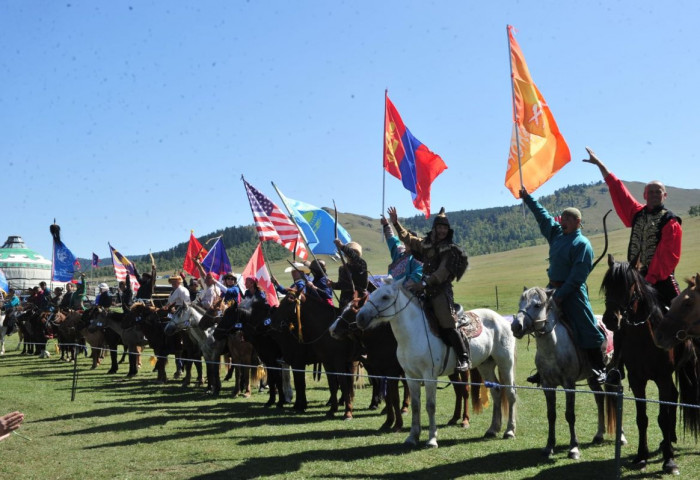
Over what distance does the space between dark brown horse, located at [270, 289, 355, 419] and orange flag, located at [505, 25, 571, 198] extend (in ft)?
13.9

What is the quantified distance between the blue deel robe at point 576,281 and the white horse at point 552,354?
0.54 feet

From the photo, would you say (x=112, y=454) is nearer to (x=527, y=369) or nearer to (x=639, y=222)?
(x=639, y=222)

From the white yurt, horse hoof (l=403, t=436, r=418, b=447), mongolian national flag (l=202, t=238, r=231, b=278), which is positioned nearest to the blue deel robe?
horse hoof (l=403, t=436, r=418, b=447)

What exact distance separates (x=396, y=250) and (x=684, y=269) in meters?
72.9

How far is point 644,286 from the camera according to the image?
7.82 m

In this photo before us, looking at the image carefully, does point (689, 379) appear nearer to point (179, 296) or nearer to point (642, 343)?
point (642, 343)

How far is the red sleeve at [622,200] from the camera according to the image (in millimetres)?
8812

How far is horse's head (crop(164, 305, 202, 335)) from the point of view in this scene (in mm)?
16688

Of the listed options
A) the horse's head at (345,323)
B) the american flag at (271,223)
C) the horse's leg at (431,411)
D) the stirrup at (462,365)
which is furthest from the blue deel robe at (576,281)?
the american flag at (271,223)

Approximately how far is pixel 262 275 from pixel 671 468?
11481 mm

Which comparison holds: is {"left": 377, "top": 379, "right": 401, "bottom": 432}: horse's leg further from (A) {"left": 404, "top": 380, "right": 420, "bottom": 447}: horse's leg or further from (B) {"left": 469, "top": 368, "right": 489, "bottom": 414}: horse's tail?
(B) {"left": 469, "top": 368, "right": 489, "bottom": 414}: horse's tail

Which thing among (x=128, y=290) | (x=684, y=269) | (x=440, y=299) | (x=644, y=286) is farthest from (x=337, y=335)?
(x=684, y=269)

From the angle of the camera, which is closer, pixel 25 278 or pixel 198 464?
pixel 198 464

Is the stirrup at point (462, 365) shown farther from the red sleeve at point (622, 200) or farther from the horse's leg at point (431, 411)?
the red sleeve at point (622, 200)
